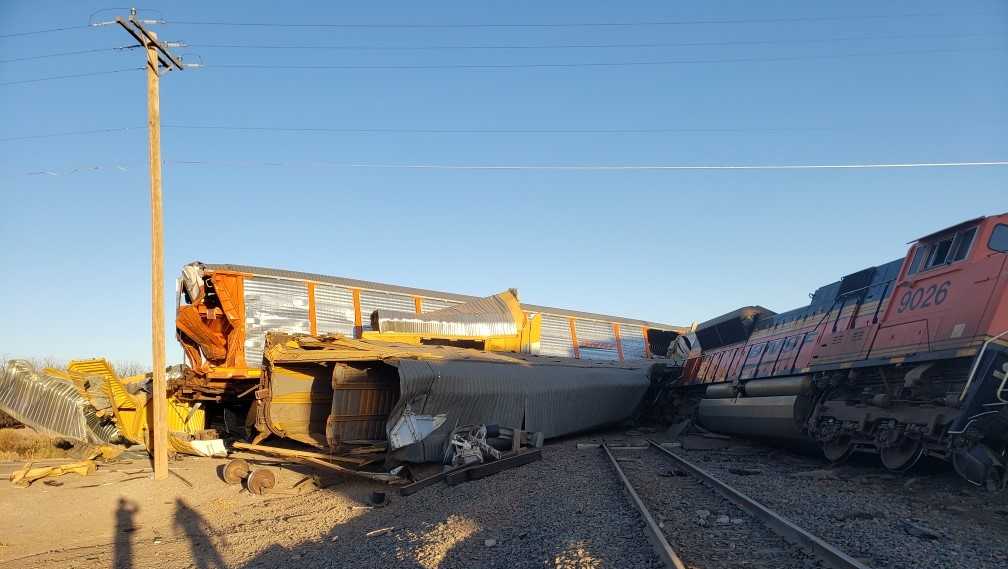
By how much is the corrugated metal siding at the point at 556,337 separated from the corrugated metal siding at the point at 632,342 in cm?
323

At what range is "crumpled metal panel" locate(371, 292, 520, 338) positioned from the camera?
1841 cm

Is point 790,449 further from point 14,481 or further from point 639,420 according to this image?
point 14,481

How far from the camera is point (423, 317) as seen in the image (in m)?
18.9

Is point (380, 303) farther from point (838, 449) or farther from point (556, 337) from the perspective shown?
point (838, 449)

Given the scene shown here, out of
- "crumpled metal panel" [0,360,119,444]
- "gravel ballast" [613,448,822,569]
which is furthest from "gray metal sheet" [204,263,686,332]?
"gravel ballast" [613,448,822,569]

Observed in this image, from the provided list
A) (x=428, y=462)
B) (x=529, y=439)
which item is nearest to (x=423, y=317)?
(x=529, y=439)

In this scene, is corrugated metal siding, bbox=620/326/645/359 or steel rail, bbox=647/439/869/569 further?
corrugated metal siding, bbox=620/326/645/359

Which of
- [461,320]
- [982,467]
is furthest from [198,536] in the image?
[461,320]

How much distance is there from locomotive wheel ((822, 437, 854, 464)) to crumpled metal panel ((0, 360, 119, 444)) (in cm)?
1840

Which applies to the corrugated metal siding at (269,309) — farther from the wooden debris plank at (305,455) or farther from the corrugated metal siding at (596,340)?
the corrugated metal siding at (596,340)

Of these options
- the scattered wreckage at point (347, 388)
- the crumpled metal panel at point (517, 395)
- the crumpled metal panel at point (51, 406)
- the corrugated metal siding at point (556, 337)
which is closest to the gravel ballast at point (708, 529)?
the scattered wreckage at point (347, 388)

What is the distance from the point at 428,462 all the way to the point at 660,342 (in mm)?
18317

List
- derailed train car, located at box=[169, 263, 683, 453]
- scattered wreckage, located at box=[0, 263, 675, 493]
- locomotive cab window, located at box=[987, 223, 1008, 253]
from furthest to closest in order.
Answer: derailed train car, located at box=[169, 263, 683, 453]
scattered wreckage, located at box=[0, 263, 675, 493]
locomotive cab window, located at box=[987, 223, 1008, 253]

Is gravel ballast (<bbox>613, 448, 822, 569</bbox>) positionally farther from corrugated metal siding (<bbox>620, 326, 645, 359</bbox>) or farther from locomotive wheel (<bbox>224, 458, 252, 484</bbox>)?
corrugated metal siding (<bbox>620, 326, 645, 359</bbox>)
